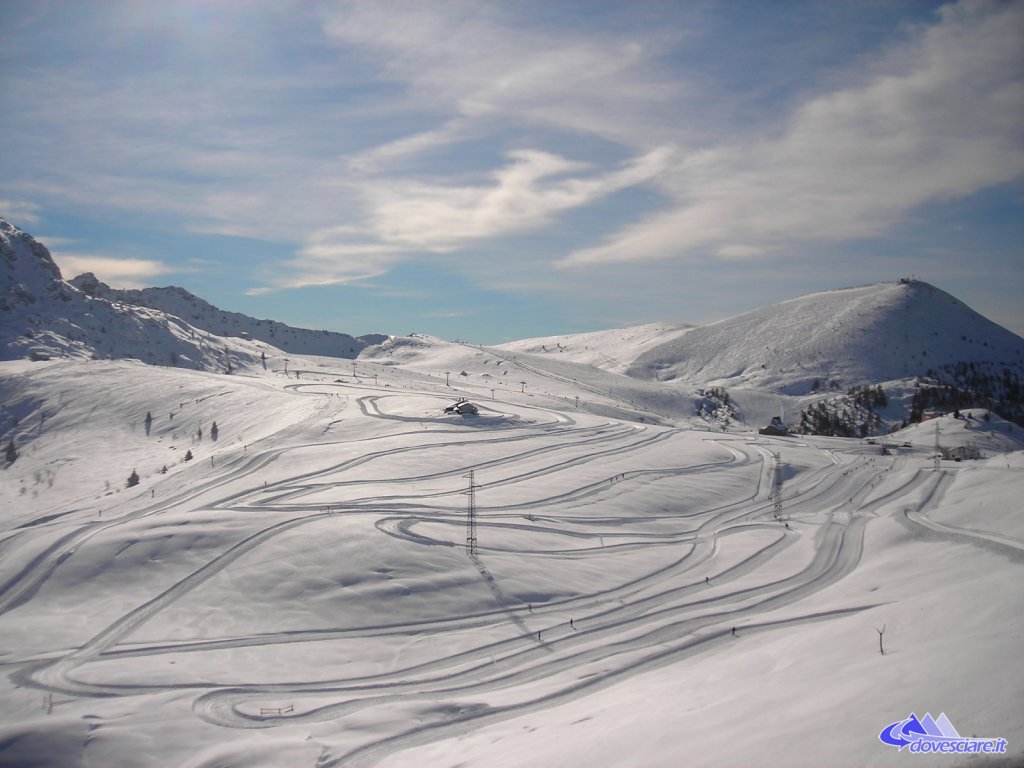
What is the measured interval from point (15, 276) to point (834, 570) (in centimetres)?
17120

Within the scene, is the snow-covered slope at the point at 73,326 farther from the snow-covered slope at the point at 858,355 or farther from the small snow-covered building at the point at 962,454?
the small snow-covered building at the point at 962,454

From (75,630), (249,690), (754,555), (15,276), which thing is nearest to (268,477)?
(75,630)

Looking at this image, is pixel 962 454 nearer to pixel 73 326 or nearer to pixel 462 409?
pixel 462 409

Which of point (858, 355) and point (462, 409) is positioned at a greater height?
point (858, 355)

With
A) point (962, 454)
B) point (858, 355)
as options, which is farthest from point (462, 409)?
point (858, 355)

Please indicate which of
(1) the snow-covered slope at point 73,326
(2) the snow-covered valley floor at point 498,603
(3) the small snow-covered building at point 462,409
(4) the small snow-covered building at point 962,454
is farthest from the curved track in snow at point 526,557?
(1) the snow-covered slope at point 73,326

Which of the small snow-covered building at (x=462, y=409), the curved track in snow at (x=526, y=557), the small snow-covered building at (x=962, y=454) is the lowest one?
the curved track in snow at (x=526, y=557)

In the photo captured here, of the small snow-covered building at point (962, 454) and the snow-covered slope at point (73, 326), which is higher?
the snow-covered slope at point (73, 326)

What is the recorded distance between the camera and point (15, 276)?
144 metres

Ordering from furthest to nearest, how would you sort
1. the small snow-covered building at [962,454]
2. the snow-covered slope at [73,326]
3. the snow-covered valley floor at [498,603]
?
the snow-covered slope at [73,326] → the small snow-covered building at [962,454] → the snow-covered valley floor at [498,603]

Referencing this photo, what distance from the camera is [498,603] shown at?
1484 inches

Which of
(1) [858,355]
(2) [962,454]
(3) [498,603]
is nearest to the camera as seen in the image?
(3) [498,603]

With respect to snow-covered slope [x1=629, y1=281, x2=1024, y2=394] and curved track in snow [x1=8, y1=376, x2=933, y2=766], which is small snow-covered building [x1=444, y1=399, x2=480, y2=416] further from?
snow-covered slope [x1=629, y1=281, x2=1024, y2=394]

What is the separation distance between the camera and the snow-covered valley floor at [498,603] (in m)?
19.1
